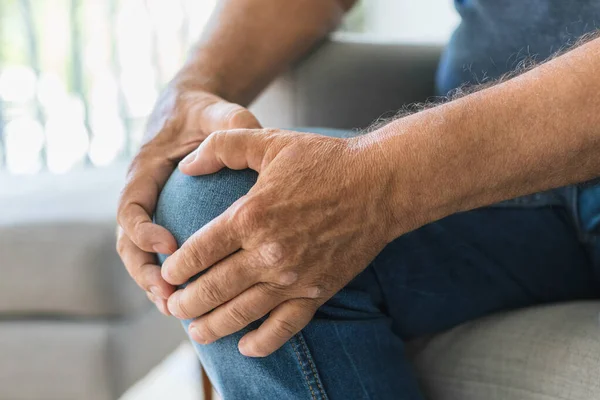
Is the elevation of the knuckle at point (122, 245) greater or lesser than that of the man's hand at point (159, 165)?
lesser

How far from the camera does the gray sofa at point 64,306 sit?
105cm

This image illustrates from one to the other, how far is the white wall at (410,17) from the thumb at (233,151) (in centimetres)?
187

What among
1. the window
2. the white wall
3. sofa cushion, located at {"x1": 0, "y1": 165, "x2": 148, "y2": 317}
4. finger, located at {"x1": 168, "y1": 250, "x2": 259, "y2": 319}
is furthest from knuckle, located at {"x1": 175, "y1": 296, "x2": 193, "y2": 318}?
the window

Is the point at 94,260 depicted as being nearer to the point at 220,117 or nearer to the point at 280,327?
the point at 220,117

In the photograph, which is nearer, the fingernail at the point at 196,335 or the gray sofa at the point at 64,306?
the fingernail at the point at 196,335

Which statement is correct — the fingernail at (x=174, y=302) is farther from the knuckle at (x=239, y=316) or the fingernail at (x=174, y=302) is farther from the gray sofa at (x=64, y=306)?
the gray sofa at (x=64, y=306)

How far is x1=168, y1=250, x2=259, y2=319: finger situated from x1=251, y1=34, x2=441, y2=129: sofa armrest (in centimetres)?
47

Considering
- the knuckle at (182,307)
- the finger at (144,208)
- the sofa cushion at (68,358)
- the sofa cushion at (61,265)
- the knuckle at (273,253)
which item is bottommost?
the sofa cushion at (68,358)

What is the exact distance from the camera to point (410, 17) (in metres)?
2.66

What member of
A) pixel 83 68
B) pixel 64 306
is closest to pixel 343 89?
pixel 64 306

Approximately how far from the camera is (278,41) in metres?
0.87

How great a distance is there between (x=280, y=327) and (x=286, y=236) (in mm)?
72

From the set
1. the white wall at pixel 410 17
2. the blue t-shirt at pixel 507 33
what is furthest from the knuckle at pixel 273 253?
the white wall at pixel 410 17

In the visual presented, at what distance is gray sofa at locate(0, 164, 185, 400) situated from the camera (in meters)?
1.05
